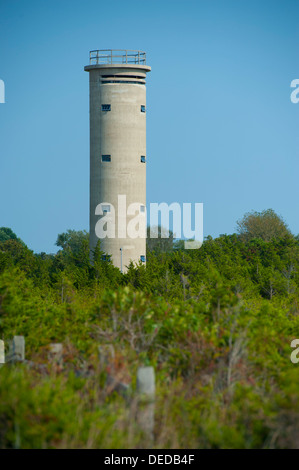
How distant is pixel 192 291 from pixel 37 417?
75.3 ft

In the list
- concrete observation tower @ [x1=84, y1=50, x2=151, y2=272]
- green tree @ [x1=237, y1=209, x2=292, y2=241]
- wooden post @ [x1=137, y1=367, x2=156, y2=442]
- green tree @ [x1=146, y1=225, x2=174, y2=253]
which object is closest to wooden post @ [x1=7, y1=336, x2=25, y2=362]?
wooden post @ [x1=137, y1=367, x2=156, y2=442]

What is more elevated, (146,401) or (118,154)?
(118,154)

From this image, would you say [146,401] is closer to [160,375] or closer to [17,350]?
[160,375]

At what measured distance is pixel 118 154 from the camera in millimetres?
43500

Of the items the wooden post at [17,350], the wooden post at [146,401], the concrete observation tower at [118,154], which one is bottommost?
the wooden post at [146,401]

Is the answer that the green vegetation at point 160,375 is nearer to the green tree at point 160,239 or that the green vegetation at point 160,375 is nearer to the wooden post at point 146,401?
the wooden post at point 146,401

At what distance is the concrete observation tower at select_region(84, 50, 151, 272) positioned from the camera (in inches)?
1714

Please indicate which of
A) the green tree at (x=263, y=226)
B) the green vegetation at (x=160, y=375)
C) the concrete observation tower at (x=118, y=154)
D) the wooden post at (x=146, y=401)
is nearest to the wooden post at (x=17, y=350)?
the green vegetation at (x=160, y=375)

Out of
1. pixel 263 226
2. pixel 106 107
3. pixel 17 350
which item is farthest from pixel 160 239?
pixel 17 350

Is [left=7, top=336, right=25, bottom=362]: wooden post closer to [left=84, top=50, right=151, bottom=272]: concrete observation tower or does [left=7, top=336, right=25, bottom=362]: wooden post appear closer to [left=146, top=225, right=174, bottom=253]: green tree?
[left=84, top=50, right=151, bottom=272]: concrete observation tower

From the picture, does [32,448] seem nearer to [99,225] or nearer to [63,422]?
[63,422]

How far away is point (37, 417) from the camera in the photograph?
34.0 ft

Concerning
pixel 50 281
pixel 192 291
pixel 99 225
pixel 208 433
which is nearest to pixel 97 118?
pixel 99 225

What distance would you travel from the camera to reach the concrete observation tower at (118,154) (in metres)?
43.5
